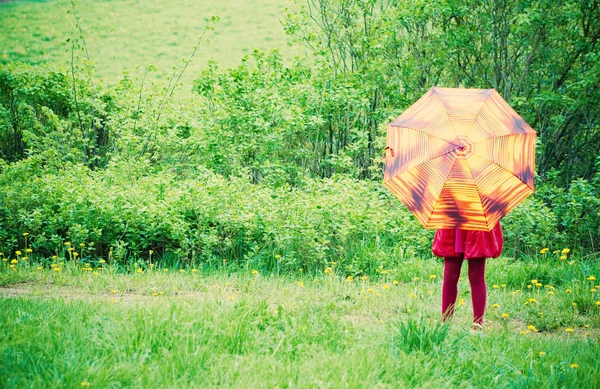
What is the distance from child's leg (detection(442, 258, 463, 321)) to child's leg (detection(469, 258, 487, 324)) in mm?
99

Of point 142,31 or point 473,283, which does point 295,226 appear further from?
point 142,31

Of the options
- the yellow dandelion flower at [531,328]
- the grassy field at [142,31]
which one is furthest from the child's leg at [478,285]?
the grassy field at [142,31]

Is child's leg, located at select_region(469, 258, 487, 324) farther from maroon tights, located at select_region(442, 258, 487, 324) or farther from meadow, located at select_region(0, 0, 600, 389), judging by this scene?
meadow, located at select_region(0, 0, 600, 389)

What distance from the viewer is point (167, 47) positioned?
2188 cm

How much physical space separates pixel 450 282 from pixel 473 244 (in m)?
0.37

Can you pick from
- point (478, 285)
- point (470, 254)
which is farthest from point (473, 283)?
point (470, 254)

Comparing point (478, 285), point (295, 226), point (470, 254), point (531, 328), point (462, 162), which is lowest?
point (531, 328)

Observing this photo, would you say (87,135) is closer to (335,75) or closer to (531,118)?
(335,75)

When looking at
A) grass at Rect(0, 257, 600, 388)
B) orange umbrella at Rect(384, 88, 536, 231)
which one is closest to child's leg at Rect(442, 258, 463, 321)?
grass at Rect(0, 257, 600, 388)

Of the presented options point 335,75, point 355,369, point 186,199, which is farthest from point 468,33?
point 355,369

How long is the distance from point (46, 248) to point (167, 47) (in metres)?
16.3

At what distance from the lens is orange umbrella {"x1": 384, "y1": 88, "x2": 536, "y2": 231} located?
393 centimetres

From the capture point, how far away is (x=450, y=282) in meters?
4.44

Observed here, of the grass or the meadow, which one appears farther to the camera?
the meadow
